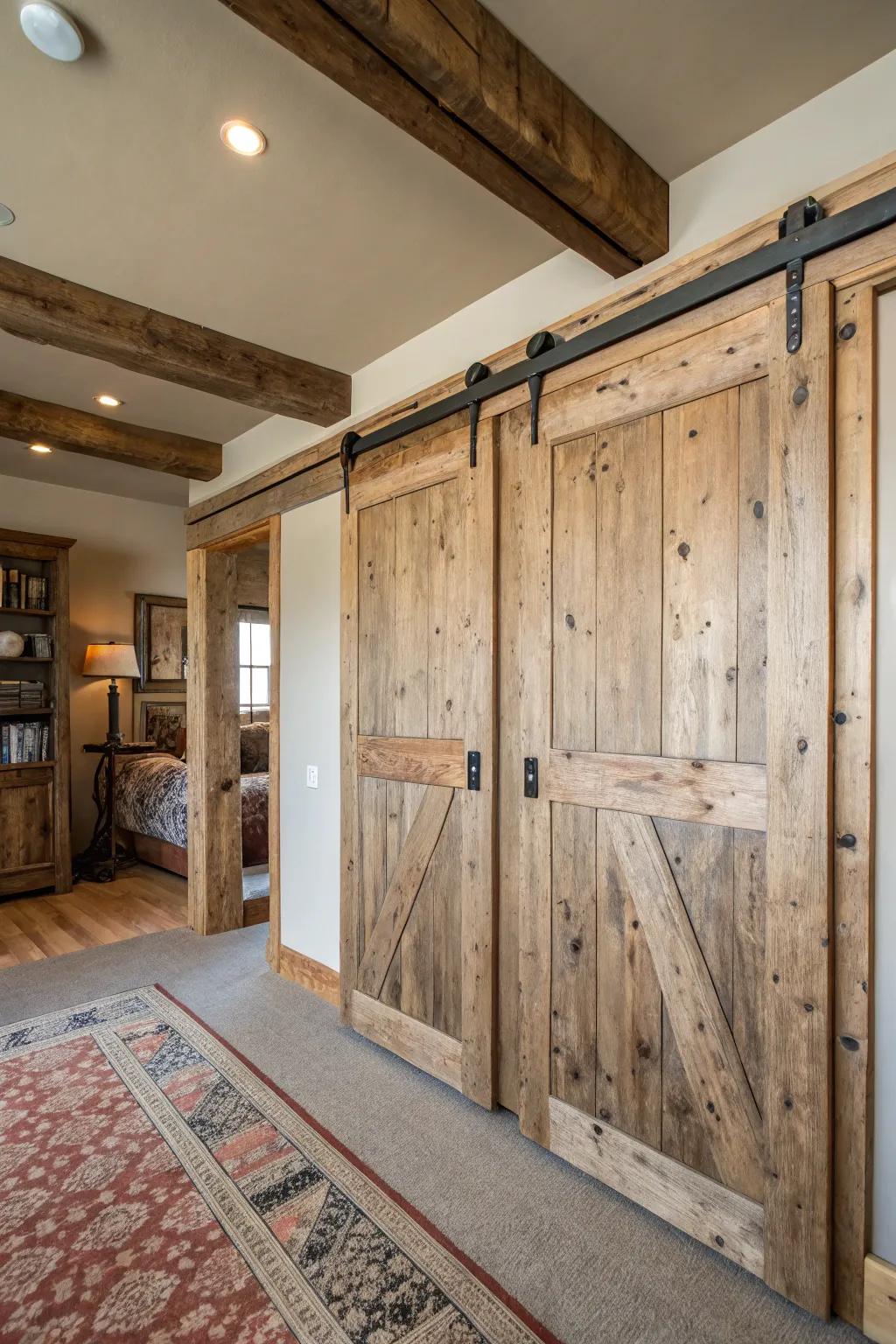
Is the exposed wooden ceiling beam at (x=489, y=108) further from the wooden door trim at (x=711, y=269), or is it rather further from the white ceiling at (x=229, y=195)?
the white ceiling at (x=229, y=195)

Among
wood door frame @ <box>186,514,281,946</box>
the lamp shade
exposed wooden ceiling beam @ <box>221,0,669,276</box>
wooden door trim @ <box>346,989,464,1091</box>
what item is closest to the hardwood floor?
wood door frame @ <box>186,514,281,946</box>

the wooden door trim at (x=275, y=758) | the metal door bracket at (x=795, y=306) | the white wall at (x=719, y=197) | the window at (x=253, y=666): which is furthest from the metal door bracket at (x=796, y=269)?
the window at (x=253, y=666)

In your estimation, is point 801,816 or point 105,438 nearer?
point 801,816

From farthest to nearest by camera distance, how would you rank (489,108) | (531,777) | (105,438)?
(105,438) < (531,777) < (489,108)

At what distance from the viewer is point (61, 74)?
5.35 ft

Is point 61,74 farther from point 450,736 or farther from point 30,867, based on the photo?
point 30,867

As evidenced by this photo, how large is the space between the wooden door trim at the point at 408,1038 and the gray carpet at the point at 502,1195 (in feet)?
0.17

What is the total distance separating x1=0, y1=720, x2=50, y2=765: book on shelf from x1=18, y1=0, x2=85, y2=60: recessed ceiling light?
419 cm

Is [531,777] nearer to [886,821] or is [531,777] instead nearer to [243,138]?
[886,821]

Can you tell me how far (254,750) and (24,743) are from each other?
5.52 ft

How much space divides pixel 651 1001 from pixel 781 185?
2102 mm

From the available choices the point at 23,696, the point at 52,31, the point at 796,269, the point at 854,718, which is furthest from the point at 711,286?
the point at 23,696

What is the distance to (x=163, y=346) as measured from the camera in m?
2.69

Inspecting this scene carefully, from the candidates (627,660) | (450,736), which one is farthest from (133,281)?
(627,660)
